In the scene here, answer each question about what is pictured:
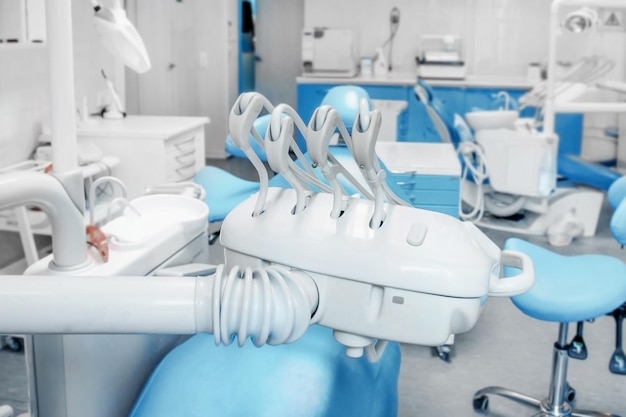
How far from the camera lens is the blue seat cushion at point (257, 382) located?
91 cm

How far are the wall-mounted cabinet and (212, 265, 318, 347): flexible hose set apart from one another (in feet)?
10.6

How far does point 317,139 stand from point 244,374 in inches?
14.7

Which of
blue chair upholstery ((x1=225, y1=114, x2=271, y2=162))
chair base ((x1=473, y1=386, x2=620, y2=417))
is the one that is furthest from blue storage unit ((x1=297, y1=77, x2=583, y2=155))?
blue chair upholstery ((x1=225, y1=114, x2=271, y2=162))

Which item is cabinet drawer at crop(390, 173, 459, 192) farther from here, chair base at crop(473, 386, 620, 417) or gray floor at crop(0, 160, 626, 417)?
chair base at crop(473, 386, 620, 417)

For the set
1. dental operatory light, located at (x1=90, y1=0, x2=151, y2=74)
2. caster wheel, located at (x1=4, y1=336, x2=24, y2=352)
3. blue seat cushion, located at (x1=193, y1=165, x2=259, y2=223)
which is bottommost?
caster wheel, located at (x1=4, y1=336, x2=24, y2=352)

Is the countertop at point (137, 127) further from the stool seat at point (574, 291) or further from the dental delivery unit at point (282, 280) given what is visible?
the dental delivery unit at point (282, 280)

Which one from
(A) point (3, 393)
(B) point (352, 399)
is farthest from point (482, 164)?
(B) point (352, 399)

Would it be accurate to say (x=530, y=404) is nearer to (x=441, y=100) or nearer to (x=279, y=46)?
(x=441, y=100)

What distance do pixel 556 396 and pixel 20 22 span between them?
2988 mm

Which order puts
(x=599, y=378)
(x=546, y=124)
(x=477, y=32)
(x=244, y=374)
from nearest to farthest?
(x=244, y=374) < (x=599, y=378) < (x=546, y=124) < (x=477, y=32)

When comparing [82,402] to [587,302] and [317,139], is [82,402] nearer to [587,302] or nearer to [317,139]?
[317,139]

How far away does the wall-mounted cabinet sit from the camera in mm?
3484

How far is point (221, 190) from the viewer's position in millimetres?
2783

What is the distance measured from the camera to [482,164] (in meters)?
4.70
